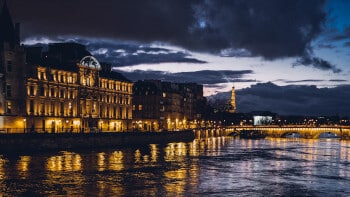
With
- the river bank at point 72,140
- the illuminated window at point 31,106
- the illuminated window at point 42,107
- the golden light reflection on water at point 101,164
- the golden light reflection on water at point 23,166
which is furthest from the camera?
the illuminated window at point 42,107

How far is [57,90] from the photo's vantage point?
113 metres

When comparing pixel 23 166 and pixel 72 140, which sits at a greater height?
pixel 72 140

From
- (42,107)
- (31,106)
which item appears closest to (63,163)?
(31,106)

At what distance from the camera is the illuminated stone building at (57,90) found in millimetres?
96750

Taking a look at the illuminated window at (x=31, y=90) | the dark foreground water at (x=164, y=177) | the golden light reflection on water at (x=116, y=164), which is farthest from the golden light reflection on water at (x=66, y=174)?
the illuminated window at (x=31, y=90)

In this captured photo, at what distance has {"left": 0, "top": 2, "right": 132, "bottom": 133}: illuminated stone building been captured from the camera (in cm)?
9675

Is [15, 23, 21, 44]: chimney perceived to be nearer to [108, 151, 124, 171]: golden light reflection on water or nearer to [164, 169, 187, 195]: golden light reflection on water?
[108, 151, 124, 171]: golden light reflection on water

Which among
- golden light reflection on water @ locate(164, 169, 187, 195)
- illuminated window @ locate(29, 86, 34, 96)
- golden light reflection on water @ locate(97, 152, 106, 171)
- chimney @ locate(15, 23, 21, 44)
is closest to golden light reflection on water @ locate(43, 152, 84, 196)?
golden light reflection on water @ locate(97, 152, 106, 171)

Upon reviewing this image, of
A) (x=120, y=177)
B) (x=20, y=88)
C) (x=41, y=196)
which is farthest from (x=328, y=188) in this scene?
(x=20, y=88)

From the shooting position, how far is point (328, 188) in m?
48.2

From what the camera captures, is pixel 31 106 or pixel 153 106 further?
pixel 153 106

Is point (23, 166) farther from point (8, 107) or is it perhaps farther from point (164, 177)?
point (8, 107)

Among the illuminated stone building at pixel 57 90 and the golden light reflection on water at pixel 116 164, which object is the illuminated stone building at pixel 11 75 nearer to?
the illuminated stone building at pixel 57 90

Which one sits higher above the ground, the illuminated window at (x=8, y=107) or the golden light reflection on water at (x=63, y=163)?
the illuminated window at (x=8, y=107)
